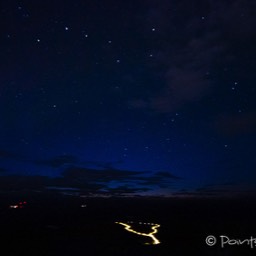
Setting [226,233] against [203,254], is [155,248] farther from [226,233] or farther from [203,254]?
[226,233]

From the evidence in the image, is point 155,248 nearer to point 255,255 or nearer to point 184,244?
point 184,244

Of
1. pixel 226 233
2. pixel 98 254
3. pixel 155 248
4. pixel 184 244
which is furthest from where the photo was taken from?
pixel 226 233

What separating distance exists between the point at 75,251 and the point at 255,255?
1114 inches

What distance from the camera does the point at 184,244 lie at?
172 ft

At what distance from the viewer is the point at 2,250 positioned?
144ft

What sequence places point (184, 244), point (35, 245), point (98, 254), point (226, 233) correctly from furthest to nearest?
1. point (226, 233)
2. point (184, 244)
3. point (35, 245)
4. point (98, 254)

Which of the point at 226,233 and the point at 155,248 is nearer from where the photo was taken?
the point at 155,248

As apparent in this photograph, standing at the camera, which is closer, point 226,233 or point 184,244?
point 184,244

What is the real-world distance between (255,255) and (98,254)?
81.4 ft

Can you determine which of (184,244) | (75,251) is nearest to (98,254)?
(75,251)

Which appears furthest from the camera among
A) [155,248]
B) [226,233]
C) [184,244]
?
[226,233]

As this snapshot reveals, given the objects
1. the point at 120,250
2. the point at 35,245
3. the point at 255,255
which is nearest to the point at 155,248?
the point at 120,250

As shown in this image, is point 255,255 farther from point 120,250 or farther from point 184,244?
Result: point 120,250

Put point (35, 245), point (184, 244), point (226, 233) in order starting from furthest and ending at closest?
point (226, 233), point (184, 244), point (35, 245)
